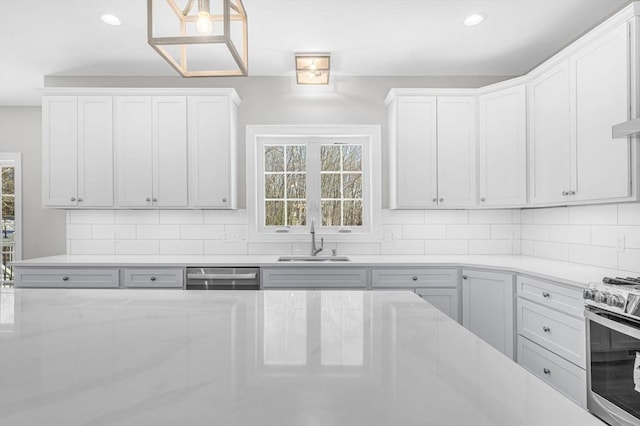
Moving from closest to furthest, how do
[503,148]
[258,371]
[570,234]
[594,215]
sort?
[258,371] < [594,215] < [570,234] < [503,148]

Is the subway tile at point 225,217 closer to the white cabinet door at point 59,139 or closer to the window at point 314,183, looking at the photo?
the window at point 314,183

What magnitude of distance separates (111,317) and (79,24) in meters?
2.71

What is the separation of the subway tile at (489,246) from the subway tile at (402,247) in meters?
0.49

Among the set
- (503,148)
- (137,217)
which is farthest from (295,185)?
(503,148)

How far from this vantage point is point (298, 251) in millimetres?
3693

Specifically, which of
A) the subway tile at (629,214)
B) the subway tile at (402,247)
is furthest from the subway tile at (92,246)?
the subway tile at (629,214)

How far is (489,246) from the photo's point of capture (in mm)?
3689

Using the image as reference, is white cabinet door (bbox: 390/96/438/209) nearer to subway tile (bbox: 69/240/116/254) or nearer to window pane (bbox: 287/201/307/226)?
window pane (bbox: 287/201/307/226)

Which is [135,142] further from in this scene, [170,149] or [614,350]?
[614,350]

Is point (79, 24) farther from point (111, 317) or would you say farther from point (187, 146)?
point (111, 317)

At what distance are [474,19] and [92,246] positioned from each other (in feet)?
12.7

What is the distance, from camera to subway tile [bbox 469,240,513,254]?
3.68 m

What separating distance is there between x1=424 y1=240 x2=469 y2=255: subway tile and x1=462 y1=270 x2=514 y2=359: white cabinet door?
660 mm

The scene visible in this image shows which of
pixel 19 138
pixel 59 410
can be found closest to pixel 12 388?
pixel 59 410
